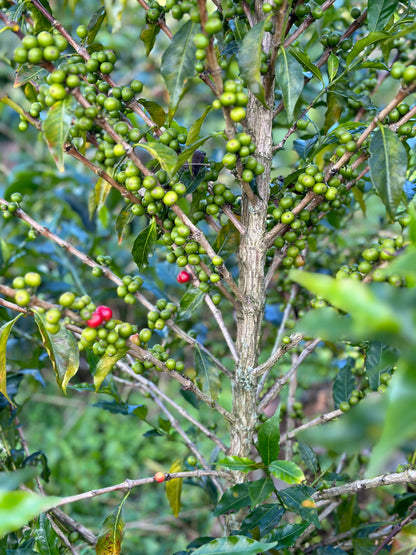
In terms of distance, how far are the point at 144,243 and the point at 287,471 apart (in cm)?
60

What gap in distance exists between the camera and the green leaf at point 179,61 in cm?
88

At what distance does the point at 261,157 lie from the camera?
3.68 ft

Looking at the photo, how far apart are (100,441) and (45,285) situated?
1581 millimetres

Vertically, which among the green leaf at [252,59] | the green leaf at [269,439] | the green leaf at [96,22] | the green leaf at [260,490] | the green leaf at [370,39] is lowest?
the green leaf at [260,490]

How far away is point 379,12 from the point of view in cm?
104

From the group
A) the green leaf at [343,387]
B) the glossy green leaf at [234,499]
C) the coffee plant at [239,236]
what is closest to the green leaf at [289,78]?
the coffee plant at [239,236]

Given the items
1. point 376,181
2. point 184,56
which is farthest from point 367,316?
point 184,56

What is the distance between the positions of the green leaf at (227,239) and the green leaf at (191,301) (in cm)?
12

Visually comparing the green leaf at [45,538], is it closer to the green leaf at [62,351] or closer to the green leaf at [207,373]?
the green leaf at [62,351]

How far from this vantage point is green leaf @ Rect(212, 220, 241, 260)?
1.21m

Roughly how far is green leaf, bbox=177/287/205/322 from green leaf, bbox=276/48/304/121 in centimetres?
50

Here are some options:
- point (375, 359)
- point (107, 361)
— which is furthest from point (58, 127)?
point (375, 359)

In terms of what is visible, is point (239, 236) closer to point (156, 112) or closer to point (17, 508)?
point (156, 112)

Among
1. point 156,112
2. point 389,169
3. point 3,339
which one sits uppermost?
point 156,112
